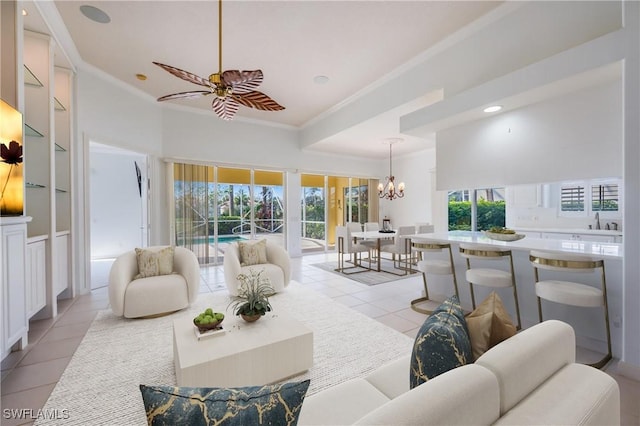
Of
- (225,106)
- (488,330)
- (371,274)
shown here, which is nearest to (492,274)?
(488,330)

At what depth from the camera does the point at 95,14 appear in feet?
10.1

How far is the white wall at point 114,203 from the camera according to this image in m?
7.05

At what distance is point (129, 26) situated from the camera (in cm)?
329

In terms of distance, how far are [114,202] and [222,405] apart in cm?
845

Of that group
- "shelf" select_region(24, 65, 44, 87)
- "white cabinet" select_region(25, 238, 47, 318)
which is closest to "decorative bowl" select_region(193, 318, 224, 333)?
"white cabinet" select_region(25, 238, 47, 318)

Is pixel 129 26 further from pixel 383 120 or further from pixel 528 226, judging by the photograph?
pixel 528 226

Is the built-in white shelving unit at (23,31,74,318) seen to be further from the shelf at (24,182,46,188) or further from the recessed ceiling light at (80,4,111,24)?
the recessed ceiling light at (80,4,111,24)

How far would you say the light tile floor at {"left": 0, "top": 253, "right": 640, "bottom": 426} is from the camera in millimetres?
1851

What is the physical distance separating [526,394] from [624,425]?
1492mm

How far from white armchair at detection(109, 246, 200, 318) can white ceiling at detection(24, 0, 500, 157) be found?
2.73 meters

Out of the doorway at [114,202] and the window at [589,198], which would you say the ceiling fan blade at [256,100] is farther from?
the doorway at [114,202]

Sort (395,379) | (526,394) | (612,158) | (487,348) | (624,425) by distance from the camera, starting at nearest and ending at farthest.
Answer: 1. (526,394)
2. (487,348)
3. (395,379)
4. (624,425)
5. (612,158)

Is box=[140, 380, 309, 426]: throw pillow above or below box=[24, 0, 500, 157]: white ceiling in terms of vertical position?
below

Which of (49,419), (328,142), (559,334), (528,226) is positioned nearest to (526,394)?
(559,334)
